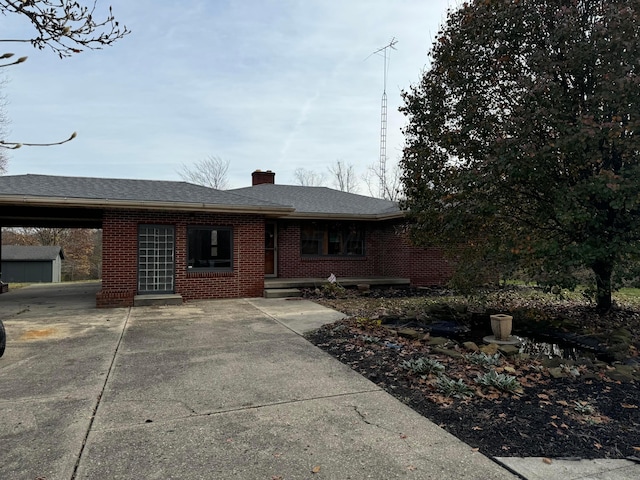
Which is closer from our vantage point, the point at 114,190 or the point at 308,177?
the point at 114,190

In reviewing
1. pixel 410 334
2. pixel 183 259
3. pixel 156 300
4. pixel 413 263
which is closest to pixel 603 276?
pixel 410 334

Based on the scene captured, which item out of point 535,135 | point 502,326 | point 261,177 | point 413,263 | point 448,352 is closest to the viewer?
point 448,352

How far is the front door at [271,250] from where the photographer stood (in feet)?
43.1

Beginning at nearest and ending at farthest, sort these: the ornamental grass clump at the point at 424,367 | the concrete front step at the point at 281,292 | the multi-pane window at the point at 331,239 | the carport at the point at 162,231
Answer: the ornamental grass clump at the point at 424,367, the carport at the point at 162,231, the concrete front step at the point at 281,292, the multi-pane window at the point at 331,239

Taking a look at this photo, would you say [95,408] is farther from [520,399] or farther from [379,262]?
[379,262]

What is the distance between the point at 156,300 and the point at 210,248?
76.5 inches

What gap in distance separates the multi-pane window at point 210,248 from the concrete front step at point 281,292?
4.05 feet

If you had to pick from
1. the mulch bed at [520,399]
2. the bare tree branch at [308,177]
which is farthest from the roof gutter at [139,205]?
the bare tree branch at [308,177]

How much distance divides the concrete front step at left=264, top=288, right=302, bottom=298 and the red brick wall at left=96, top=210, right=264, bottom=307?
0.92 ft

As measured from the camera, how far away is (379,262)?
14039mm

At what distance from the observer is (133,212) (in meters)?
9.85

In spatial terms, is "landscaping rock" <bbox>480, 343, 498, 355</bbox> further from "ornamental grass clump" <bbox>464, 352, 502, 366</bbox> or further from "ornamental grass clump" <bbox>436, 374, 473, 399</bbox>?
"ornamental grass clump" <bbox>436, 374, 473, 399</bbox>

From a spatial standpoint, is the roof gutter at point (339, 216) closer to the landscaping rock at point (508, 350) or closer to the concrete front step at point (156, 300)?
the concrete front step at point (156, 300)

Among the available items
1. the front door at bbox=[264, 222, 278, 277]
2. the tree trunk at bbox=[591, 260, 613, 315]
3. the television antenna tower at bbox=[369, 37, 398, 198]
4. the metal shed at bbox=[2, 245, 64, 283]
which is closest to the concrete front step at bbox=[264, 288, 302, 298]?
the front door at bbox=[264, 222, 278, 277]
